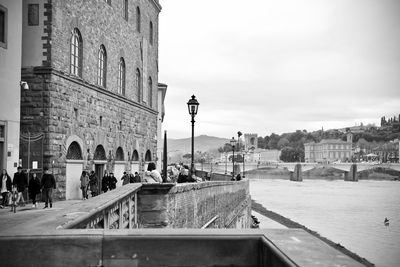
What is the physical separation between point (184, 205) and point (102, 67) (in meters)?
12.8

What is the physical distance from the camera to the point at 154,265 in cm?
334

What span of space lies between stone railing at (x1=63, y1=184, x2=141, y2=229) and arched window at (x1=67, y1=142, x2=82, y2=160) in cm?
1031

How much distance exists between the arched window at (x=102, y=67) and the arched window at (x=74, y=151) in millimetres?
3812

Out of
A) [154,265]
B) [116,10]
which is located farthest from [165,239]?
[116,10]

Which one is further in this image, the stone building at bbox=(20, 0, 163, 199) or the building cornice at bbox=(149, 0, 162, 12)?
the building cornice at bbox=(149, 0, 162, 12)

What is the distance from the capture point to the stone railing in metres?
4.39

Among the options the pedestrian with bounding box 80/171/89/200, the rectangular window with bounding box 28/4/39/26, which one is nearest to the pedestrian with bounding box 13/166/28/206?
the pedestrian with bounding box 80/171/89/200

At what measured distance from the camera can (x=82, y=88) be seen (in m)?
18.7

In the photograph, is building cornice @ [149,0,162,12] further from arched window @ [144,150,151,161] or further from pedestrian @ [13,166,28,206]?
pedestrian @ [13,166,28,206]

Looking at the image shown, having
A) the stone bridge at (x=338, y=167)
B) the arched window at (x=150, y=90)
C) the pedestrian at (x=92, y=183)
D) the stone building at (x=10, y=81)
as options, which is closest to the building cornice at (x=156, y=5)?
the arched window at (x=150, y=90)

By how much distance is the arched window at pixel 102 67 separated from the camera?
69.2 feet

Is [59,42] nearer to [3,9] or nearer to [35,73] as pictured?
[35,73]

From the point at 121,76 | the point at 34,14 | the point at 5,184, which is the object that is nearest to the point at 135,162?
the point at 121,76

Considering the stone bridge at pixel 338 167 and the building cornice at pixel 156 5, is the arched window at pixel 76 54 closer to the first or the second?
the building cornice at pixel 156 5
